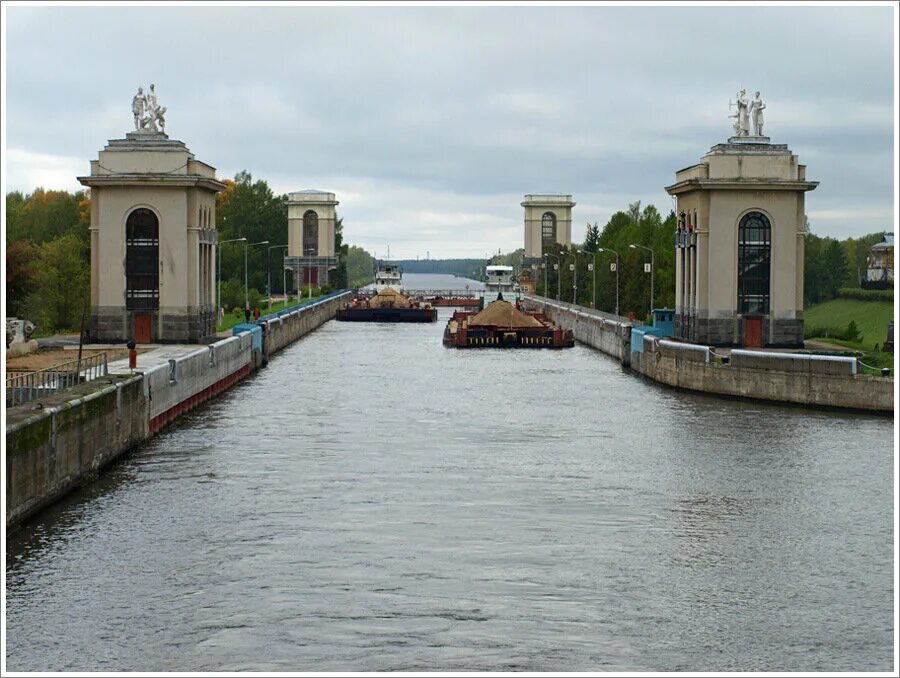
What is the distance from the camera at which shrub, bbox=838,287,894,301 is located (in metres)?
106

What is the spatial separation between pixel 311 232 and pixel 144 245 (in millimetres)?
110438

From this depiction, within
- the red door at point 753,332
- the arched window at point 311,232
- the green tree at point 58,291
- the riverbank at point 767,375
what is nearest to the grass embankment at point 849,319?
the red door at point 753,332

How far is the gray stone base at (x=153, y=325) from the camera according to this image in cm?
5991

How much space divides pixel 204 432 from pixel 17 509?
1514 cm

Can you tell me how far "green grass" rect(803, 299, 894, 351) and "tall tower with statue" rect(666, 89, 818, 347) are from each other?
26.3 meters

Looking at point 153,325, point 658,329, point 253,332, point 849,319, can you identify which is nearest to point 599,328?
point 658,329

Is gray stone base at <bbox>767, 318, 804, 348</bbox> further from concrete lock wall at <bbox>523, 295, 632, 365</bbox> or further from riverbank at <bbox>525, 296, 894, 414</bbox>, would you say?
concrete lock wall at <bbox>523, 295, 632, 365</bbox>

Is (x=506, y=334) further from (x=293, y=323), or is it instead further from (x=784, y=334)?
(x=784, y=334)

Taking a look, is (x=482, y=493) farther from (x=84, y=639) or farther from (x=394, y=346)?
(x=394, y=346)

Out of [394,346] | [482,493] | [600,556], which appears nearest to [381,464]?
[482,493]

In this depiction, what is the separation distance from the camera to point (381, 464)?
36562 mm

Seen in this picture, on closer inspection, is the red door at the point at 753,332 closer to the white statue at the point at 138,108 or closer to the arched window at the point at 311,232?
the white statue at the point at 138,108

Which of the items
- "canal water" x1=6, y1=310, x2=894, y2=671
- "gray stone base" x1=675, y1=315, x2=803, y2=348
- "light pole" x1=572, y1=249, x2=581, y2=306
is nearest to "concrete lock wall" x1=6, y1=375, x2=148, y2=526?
"canal water" x1=6, y1=310, x2=894, y2=671

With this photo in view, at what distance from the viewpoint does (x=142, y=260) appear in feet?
198
